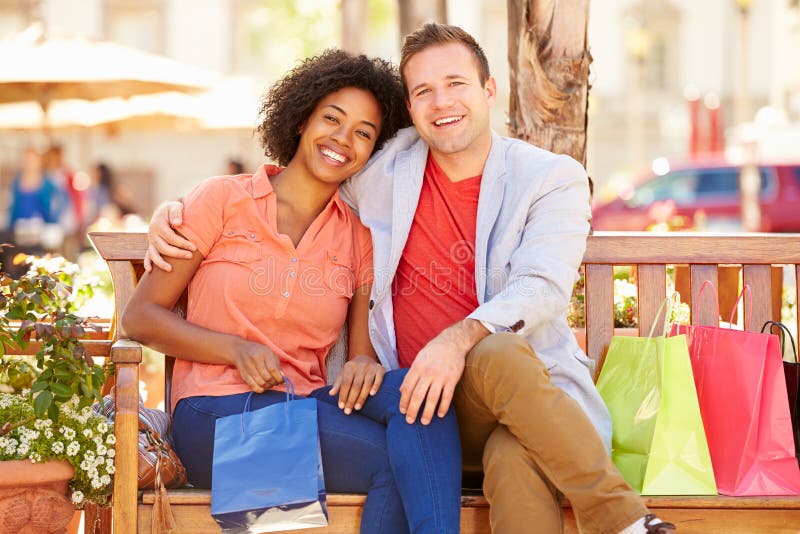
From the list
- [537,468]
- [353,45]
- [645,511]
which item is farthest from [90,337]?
[353,45]

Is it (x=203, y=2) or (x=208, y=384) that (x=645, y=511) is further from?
(x=203, y=2)

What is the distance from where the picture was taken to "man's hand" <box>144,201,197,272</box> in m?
3.38

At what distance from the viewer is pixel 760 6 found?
35750 mm

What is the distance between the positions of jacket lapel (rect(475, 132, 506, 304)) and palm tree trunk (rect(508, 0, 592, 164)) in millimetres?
624

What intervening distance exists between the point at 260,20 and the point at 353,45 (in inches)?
900

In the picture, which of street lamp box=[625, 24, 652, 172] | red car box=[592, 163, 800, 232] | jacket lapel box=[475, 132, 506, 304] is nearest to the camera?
jacket lapel box=[475, 132, 506, 304]

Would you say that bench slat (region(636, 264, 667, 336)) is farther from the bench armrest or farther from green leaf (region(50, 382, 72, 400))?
green leaf (region(50, 382, 72, 400))

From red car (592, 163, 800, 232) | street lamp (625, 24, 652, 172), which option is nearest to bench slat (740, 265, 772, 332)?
red car (592, 163, 800, 232)

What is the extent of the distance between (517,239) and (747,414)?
2.97 ft

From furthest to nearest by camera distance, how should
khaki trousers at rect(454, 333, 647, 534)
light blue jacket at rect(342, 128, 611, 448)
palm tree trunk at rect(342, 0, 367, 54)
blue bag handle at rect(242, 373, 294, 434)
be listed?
palm tree trunk at rect(342, 0, 367, 54), light blue jacket at rect(342, 128, 611, 448), blue bag handle at rect(242, 373, 294, 434), khaki trousers at rect(454, 333, 647, 534)

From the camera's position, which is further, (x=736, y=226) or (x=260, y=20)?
(x=260, y=20)

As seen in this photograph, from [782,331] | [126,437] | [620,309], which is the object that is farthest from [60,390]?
[620,309]

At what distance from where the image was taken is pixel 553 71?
4180 millimetres

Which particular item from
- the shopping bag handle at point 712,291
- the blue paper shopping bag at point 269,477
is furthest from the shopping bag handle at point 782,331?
the blue paper shopping bag at point 269,477
